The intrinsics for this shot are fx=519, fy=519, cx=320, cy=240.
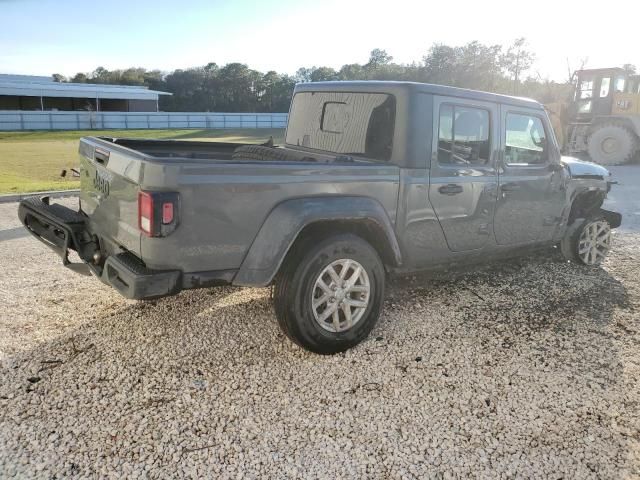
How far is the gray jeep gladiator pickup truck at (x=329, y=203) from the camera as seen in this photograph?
2938 millimetres

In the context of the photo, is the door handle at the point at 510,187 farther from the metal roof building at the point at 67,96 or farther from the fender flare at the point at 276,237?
the metal roof building at the point at 67,96

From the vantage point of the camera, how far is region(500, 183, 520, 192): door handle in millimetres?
4494

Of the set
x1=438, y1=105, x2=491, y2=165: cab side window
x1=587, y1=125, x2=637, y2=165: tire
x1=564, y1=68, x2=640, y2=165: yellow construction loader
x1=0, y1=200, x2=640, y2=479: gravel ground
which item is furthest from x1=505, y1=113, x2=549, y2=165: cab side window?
x1=587, y1=125, x2=637, y2=165: tire

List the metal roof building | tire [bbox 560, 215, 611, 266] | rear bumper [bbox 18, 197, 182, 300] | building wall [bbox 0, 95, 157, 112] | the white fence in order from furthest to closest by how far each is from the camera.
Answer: building wall [bbox 0, 95, 157, 112], the metal roof building, the white fence, tire [bbox 560, 215, 611, 266], rear bumper [bbox 18, 197, 182, 300]

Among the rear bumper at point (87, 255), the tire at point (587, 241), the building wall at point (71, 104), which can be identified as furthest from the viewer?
the building wall at point (71, 104)

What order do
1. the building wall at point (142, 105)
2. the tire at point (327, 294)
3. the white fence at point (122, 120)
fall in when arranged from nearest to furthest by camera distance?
the tire at point (327, 294), the white fence at point (122, 120), the building wall at point (142, 105)

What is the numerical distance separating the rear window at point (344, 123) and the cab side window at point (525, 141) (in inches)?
51.9

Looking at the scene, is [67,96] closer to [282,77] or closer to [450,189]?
[282,77]

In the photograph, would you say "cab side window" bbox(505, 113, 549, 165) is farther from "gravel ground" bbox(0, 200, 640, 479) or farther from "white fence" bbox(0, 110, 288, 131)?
"white fence" bbox(0, 110, 288, 131)

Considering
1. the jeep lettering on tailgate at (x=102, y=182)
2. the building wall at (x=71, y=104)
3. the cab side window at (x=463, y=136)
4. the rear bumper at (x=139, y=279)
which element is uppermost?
the building wall at (x=71, y=104)

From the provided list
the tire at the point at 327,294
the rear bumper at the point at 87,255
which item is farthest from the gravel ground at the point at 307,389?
the rear bumper at the point at 87,255

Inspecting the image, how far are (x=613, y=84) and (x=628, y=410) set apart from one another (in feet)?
58.4

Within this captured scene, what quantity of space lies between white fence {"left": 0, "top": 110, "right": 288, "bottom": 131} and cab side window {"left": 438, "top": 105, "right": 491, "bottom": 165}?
112 ft

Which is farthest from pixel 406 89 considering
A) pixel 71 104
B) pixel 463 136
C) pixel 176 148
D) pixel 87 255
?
pixel 71 104
